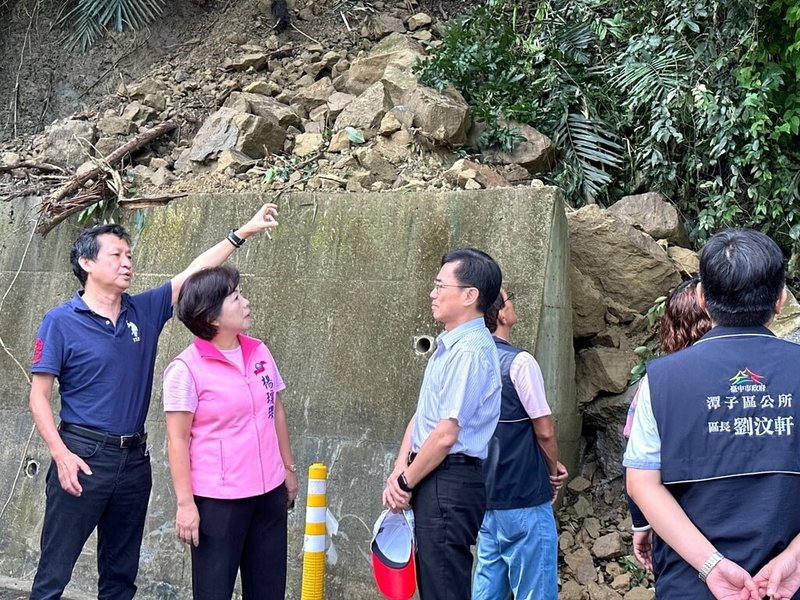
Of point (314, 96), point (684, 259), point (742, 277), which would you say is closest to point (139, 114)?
point (314, 96)

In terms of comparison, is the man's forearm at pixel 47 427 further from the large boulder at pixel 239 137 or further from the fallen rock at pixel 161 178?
the large boulder at pixel 239 137

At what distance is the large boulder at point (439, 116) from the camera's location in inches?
227

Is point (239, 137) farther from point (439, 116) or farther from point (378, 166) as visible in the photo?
point (439, 116)

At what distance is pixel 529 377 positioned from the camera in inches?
134

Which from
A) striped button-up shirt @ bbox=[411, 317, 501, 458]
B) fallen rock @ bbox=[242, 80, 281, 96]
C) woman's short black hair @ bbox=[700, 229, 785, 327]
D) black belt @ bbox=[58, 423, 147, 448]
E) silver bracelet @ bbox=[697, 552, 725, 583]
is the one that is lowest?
silver bracelet @ bbox=[697, 552, 725, 583]

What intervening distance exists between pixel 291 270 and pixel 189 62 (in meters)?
4.33

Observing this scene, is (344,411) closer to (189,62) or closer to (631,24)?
(631,24)

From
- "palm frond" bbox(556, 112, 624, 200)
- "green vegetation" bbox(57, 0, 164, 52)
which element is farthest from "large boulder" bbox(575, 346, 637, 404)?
"green vegetation" bbox(57, 0, 164, 52)

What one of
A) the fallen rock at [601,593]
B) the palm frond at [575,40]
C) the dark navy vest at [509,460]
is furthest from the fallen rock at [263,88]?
the fallen rock at [601,593]

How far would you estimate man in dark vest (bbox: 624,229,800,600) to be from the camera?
2.01 m

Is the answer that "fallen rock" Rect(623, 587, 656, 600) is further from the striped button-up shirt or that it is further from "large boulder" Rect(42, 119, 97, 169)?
"large boulder" Rect(42, 119, 97, 169)

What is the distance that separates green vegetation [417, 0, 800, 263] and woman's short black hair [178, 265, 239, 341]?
326cm

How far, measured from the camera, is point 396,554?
→ 9.95 ft

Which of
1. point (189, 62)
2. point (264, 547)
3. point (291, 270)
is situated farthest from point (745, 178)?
point (189, 62)
